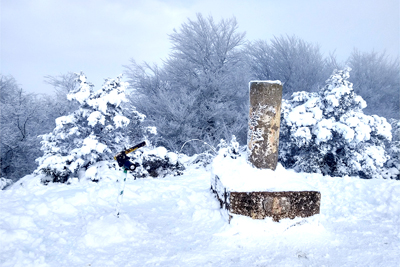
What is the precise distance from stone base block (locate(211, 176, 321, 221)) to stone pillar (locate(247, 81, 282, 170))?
0.68m

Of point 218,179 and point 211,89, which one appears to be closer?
point 218,179

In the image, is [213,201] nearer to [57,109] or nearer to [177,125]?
[177,125]

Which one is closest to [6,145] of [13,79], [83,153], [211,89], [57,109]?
[57,109]

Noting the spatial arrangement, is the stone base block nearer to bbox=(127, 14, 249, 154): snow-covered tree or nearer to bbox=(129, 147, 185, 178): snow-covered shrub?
bbox=(129, 147, 185, 178): snow-covered shrub

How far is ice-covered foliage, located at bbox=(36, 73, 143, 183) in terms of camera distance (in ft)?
19.3

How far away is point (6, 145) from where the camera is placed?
→ 11031 mm

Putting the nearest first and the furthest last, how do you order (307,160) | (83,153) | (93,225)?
1. (93,225)
2. (83,153)
3. (307,160)

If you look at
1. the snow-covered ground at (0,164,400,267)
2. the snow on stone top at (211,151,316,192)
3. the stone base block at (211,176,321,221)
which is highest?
the snow on stone top at (211,151,316,192)

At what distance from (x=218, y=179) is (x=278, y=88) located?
1467mm

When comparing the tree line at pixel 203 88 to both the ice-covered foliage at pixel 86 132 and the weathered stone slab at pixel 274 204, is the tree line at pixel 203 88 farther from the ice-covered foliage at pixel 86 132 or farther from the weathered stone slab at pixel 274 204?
the weathered stone slab at pixel 274 204

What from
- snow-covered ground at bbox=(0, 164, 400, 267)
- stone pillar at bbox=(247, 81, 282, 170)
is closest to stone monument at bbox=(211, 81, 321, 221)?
stone pillar at bbox=(247, 81, 282, 170)

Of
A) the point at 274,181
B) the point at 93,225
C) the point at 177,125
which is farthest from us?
the point at 177,125

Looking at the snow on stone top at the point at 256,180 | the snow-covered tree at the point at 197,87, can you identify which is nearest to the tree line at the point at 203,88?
the snow-covered tree at the point at 197,87

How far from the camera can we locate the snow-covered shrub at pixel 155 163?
20.9 feet
